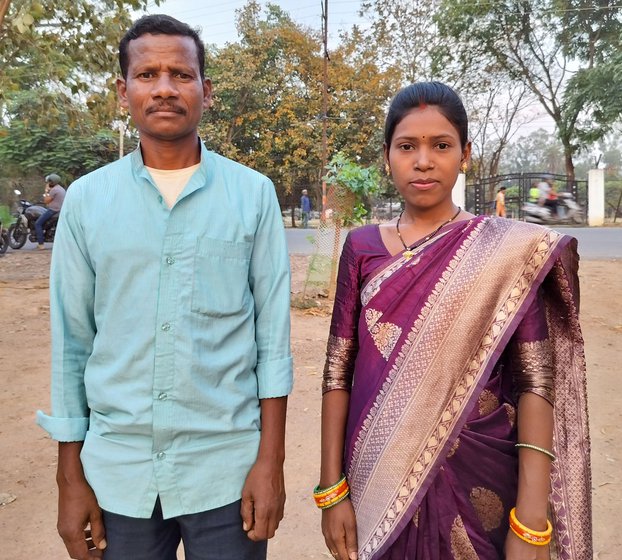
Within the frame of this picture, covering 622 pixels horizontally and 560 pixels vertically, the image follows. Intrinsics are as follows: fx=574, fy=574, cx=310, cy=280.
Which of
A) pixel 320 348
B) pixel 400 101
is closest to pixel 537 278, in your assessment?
pixel 400 101

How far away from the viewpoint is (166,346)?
1.25 m

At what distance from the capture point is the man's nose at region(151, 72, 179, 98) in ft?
4.25

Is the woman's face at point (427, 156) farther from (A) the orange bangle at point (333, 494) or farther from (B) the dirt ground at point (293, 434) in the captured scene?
(B) the dirt ground at point (293, 434)

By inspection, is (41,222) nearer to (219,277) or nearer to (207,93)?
(207,93)

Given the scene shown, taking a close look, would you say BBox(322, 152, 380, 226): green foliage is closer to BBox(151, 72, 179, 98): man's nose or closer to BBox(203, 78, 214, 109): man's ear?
BBox(203, 78, 214, 109): man's ear

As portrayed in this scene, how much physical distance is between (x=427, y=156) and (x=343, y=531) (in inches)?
35.8

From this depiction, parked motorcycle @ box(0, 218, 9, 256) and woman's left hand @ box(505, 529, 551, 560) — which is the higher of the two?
parked motorcycle @ box(0, 218, 9, 256)

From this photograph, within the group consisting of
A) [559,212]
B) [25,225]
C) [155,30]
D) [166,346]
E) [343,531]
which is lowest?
[343,531]

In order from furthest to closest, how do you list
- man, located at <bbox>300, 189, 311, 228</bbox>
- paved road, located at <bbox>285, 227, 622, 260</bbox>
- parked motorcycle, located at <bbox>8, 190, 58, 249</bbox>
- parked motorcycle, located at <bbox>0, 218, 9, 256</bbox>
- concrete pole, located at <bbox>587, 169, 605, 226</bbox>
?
man, located at <bbox>300, 189, 311, 228</bbox>
concrete pole, located at <bbox>587, 169, 605, 226</bbox>
parked motorcycle, located at <bbox>8, 190, 58, 249</bbox>
parked motorcycle, located at <bbox>0, 218, 9, 256</bbox>
paved road, located at <bbox>285, 227, 622, 260</bbox>

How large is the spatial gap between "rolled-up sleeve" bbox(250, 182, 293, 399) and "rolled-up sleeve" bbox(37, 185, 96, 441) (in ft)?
1.26

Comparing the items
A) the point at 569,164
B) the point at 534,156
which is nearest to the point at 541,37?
the point at 569,164

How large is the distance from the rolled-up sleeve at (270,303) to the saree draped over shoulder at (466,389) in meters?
0.21

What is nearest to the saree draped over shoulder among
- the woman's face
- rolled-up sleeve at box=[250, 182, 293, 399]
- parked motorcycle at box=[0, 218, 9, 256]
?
the woman's face

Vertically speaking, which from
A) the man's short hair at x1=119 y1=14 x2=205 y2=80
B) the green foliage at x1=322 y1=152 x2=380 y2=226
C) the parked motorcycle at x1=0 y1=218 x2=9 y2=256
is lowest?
the parked motorcycle at x1=0 y1=218 x2=9 y2=256
